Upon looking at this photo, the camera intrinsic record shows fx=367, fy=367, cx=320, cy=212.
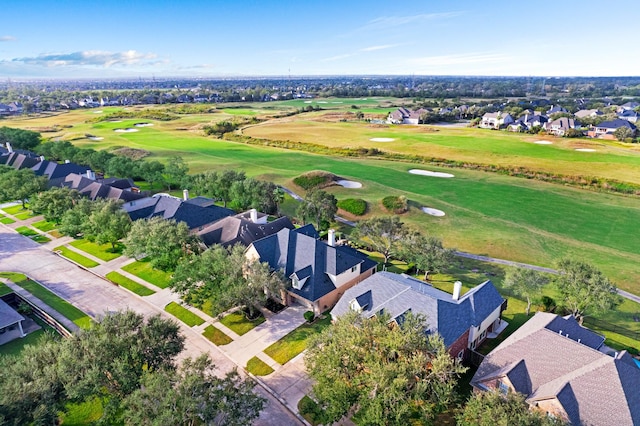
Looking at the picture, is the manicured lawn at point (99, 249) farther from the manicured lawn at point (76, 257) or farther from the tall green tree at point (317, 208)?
the tall green tree at point (317, 208)

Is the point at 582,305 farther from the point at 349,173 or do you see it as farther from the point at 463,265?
the point at 349,173

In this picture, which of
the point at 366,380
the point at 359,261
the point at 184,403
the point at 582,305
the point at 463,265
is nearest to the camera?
A: the point at 184,403

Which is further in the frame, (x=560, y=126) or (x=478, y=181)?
(x=560, y=126)

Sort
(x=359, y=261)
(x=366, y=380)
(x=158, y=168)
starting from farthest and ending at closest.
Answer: (x=158, y=168), (x=359, y=261), (x=366, y=380)

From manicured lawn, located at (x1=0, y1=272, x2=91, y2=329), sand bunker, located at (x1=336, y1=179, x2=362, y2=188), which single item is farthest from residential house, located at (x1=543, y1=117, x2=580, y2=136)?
manicured lawn, located at (x1=0, y1=272, x2=91, y2=329)

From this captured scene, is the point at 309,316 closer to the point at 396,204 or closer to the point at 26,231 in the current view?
the point at 396,204

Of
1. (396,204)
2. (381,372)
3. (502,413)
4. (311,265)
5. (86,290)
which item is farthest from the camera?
(396,204)

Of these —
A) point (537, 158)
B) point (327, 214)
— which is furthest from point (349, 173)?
point (537, 158)

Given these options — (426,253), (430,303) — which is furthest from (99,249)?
(430,303)
